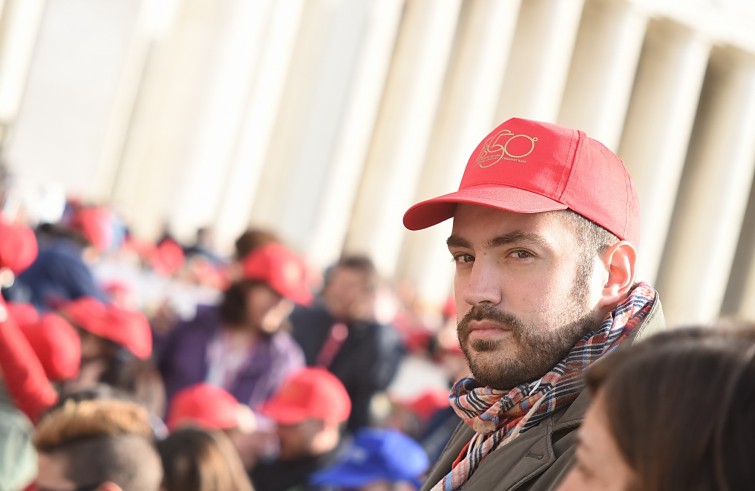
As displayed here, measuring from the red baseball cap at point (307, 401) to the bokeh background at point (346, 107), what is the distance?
25.1 ft

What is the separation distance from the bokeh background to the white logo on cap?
1169 centimetres

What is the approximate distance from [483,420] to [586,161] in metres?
0.71

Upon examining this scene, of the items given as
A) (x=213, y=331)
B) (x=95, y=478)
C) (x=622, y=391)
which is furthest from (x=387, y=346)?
(x=622, y=391)

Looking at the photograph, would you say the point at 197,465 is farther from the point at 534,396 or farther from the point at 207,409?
the point at 534,396

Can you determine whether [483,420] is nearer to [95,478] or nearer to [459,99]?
[95,478]

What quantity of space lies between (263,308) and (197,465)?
2.89 meters

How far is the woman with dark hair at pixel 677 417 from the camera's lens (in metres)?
1.48

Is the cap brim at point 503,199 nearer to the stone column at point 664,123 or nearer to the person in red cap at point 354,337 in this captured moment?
the person in red cap at point 354,337

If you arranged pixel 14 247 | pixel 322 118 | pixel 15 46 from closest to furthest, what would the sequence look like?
1. pixel 14 247
2. pixel 15 46
3. pixel 322 118

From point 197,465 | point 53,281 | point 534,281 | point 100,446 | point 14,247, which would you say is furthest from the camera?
point 53,281

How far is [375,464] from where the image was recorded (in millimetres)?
5941

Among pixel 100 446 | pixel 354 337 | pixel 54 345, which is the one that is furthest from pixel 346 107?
pixel 100 446

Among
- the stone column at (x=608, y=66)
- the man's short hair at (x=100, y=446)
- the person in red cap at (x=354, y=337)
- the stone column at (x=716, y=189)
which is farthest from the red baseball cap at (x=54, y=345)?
the stone column at (x=716, y=189)

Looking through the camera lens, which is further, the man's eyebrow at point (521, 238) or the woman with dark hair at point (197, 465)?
the woman with dark hair at point (197, 465)
